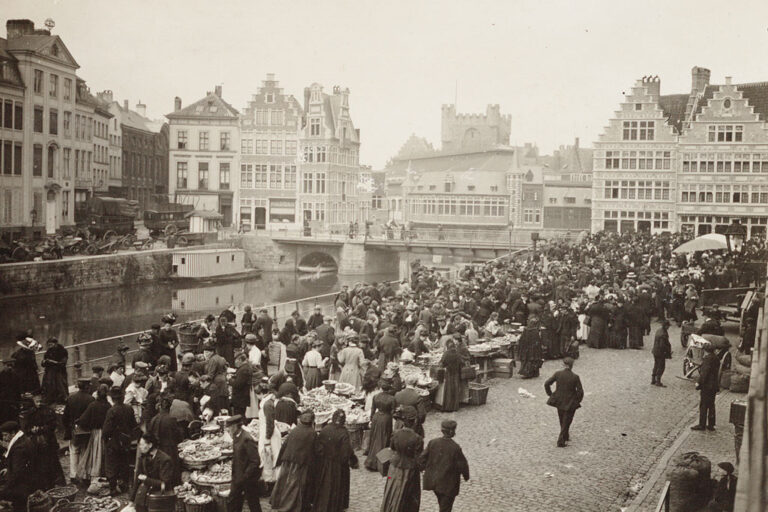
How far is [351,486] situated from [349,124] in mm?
64550

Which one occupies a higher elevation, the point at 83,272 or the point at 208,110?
the point at 208,110

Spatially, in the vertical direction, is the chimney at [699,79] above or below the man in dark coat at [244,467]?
above

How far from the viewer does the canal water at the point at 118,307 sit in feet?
109

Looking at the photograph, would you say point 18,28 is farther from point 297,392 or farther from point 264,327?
point 297,392

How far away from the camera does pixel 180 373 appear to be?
11.0m

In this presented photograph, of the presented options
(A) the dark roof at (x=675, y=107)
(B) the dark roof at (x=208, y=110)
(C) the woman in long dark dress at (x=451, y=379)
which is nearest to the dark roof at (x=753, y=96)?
(A) the dark roof at (x=675, y=107)

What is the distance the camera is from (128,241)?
156 feet

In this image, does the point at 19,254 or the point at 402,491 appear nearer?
the point at 402,491

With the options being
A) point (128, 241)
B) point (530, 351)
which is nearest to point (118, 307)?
point (128, 241)

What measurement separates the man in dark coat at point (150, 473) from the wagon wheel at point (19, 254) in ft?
102

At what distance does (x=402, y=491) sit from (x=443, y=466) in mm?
538

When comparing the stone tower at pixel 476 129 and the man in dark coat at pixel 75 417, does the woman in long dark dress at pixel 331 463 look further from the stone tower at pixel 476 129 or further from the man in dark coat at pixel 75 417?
the stone tower at pixel 476 129

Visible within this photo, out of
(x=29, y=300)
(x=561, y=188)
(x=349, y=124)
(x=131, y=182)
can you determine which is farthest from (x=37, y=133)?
(x=561, y=188)

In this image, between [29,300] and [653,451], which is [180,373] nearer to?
[653,451]
